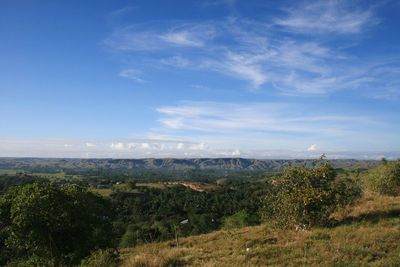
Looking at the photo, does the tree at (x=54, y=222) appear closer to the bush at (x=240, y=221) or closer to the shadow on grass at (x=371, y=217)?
the shadow on grass at (x=371, y=217)

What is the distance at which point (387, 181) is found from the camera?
92.5ft

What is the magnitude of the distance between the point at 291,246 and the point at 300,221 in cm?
407

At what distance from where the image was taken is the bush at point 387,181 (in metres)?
27.9

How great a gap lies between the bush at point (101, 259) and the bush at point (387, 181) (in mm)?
21899

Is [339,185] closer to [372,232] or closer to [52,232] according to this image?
[372,232]

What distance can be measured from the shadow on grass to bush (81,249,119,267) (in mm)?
9260

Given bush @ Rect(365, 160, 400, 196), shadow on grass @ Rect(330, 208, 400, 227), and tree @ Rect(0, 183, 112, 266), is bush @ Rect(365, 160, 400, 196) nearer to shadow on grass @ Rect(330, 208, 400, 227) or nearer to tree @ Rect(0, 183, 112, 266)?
shadow on grass @ Rect(330, 208, 400, 227)

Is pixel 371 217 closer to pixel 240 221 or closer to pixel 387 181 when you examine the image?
pixel 387 181

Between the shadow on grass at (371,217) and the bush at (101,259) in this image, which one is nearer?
the bush at (101,259)

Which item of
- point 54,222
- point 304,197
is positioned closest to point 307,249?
point 304,197

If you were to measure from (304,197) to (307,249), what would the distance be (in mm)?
4655

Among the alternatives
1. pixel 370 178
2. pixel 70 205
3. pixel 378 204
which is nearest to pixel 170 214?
pixel 370 178

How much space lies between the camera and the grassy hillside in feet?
35.4

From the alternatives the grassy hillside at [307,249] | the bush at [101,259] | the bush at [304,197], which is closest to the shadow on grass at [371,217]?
the grassy hillside at [307,249]
